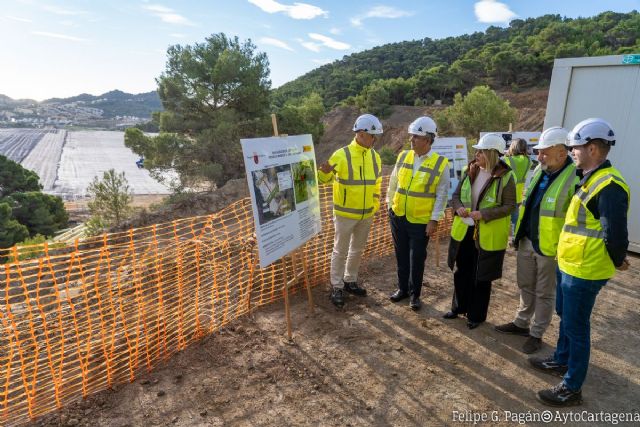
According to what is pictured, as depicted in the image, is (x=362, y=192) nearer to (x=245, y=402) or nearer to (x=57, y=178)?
(x=245, y=402)

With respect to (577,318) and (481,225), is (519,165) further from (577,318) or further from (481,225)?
(577,318)

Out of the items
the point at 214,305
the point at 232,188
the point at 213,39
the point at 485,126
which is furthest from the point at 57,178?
the point at 214,305

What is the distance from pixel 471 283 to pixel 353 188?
1.50 metres

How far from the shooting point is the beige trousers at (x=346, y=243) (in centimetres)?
414

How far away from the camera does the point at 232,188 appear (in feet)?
57.4

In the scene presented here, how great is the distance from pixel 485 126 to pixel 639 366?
28.5 metres

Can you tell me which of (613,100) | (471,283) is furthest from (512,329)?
(613,100)

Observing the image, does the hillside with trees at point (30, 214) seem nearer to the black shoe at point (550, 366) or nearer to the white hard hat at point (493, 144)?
the white hard hat at point (493, 144)

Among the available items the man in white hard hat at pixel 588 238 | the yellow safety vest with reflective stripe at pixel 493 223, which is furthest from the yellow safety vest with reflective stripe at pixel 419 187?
the man in white hard hat at pixel 588 238

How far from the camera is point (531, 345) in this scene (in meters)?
3.45

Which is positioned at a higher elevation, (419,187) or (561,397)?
(419,187)

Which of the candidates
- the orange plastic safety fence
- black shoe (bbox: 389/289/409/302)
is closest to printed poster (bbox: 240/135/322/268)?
the orange plastic safety fence

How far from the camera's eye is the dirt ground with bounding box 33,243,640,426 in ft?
8.81

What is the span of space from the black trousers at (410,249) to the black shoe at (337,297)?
0.69 meters
